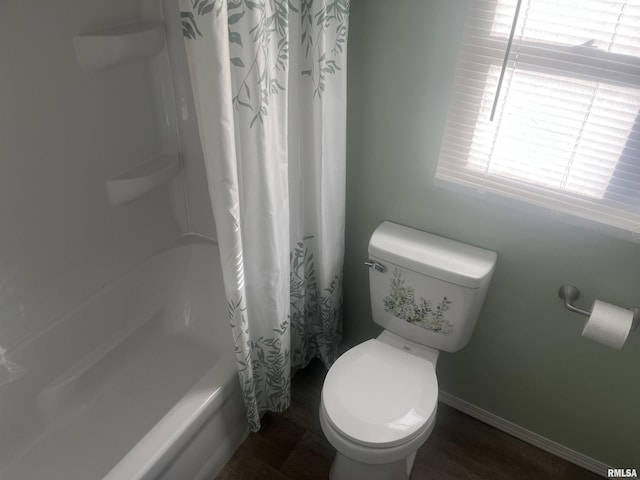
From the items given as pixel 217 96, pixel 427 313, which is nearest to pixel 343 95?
pixel 217 96

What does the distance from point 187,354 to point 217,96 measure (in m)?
1.21

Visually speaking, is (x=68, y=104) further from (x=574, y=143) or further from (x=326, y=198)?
(x=574, y=143)

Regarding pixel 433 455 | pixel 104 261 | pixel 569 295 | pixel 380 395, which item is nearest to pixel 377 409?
pixel 380 395

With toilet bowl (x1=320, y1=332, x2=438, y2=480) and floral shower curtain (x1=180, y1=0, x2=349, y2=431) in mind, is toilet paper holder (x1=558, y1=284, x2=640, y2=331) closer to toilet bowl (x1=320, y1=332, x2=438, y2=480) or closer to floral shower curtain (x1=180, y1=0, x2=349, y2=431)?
toilet bowl (x1=320, y1=332, x2=438, y2=480)

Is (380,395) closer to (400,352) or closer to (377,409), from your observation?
(377,409)

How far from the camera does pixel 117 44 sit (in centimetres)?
152

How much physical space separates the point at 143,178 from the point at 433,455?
4.94 ft

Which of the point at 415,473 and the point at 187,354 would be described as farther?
the point at 187,354

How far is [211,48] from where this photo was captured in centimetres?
96

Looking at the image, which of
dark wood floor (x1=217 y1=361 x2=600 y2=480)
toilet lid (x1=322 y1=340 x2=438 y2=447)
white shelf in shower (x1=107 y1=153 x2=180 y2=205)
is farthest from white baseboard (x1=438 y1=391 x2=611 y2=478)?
white shelf in shower (x1=107 y1=153 x2=180 y2=205)

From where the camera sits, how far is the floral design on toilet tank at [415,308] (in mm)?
1548

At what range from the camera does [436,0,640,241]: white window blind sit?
1132 millimetres

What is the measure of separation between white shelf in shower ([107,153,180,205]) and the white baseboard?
1422 millimetres

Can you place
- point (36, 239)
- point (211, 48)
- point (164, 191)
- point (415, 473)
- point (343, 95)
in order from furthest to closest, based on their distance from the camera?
point (164, 191)
point (415, 473)
point (36, 239)
point (343, 95)
point (211, 48)
